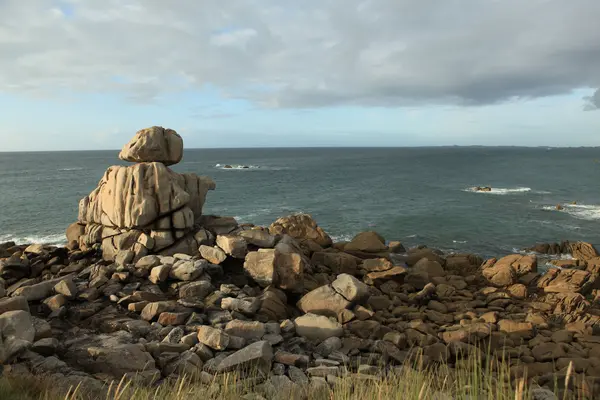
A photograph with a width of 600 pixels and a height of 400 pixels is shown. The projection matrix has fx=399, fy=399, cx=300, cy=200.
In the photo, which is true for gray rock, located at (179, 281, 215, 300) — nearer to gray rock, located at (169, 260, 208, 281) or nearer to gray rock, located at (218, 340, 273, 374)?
gray rock, located at (169, 260, 208, 281)

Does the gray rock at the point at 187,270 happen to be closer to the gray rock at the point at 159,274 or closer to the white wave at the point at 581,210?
the gray rock at the point at 159,274

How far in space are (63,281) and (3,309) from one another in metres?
2.64

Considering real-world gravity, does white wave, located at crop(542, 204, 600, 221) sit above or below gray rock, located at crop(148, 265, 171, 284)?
below

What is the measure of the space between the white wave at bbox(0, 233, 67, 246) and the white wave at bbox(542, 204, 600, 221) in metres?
49.8

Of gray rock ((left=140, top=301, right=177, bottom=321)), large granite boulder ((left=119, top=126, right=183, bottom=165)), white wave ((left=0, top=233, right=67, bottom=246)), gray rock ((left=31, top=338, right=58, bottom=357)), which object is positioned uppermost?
large granite boulder ((left=119, top=126, right=183, bottom=165))

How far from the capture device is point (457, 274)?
888 inches

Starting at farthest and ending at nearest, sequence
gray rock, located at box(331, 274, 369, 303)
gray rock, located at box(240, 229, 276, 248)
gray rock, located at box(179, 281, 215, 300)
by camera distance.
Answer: gray rock, located at box(240, 229, 276, 248) → gray rock, located at box(331, 274, 369, 303) → gray rock, located at box(179, 281, 215, 300)

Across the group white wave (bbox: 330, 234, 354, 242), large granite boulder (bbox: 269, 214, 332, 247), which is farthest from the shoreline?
white wave (bbox: 330, 234, 354, 242)

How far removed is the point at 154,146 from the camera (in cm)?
1938

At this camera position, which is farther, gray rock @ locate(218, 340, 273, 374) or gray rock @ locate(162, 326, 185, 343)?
gray rock @ locate(162, 326, 185, 343)

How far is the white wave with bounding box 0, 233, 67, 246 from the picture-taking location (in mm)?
32562

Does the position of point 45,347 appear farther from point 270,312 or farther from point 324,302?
point 324,302

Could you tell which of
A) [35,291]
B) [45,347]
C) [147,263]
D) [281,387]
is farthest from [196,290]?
[281,387]

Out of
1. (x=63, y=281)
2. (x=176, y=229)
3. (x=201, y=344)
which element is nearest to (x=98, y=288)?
(x=63, y=281)
